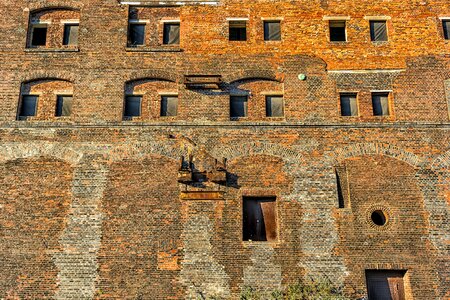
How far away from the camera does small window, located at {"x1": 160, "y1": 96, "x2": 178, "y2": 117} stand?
1681 centimetres

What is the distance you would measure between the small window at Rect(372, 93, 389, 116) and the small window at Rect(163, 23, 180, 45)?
23.5ft

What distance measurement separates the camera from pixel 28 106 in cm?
1691

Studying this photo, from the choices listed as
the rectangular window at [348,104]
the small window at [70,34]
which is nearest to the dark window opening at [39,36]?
the small window at [70,34]

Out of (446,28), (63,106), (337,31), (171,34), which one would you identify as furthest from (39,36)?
(446,28)

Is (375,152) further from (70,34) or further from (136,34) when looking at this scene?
(70,34)

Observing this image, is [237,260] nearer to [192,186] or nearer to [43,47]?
[192,186]

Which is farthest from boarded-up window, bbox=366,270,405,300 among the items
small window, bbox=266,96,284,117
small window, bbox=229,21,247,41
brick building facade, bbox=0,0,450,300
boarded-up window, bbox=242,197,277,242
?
small window, bbox=229,21,247,41

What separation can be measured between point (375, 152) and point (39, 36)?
12407 mm

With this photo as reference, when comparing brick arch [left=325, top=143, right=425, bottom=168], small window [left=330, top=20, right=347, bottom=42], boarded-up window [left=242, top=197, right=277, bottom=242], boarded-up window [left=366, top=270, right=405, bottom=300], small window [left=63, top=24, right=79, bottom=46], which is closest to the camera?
boarded-up window [left=366, top=270, right=405, bottom=300]

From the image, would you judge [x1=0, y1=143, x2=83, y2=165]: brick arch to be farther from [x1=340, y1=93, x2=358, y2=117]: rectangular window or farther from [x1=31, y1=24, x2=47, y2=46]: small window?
[x1=340, y1=93, x2=358, y2=117]: rectangular window

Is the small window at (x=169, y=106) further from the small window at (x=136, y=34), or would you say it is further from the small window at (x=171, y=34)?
the small window at (x=136, y=34)

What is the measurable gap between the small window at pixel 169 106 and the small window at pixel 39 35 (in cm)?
488

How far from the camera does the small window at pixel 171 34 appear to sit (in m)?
17.6

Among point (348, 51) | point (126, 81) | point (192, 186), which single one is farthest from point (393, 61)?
point (126, 81)
